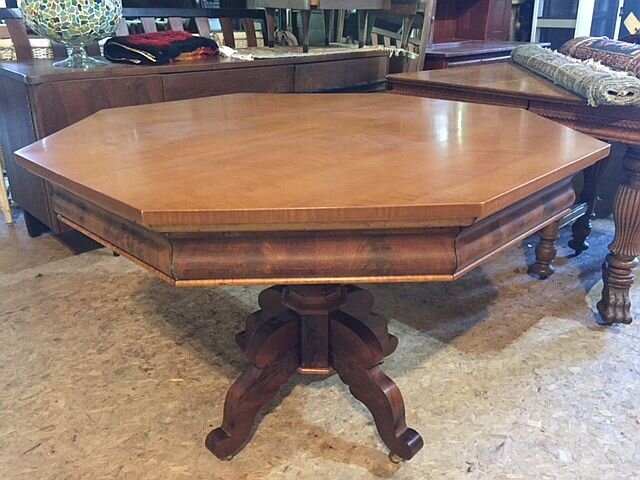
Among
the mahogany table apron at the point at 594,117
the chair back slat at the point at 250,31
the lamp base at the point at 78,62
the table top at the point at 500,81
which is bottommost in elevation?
the mahogany table apron at the point at 594,117

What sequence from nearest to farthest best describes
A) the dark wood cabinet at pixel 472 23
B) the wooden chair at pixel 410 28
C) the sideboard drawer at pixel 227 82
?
the sideboard drawer at pixel 227 82 < the wooden chair at pixel 410 28 < the dark wood cabinet at pixel 472 23

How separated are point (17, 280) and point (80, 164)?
112 centimetres

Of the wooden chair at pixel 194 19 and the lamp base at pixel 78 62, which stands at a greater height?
the wooden chair at pixel 194 19

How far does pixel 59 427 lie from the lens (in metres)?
1.24

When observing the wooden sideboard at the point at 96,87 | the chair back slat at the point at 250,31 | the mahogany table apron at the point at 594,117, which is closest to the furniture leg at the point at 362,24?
the wooden sideboard at the point at 96,87

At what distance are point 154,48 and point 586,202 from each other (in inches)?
61.2

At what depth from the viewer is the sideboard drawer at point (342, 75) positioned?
235 centimetres

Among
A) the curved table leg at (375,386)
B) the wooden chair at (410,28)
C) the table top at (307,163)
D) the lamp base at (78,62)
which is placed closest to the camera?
the table top at (307,163)

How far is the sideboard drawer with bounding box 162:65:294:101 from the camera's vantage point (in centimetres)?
203

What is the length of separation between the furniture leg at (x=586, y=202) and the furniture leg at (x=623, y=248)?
0.43 metres

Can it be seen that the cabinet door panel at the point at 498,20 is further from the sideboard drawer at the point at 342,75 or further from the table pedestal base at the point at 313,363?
the table pedestal base at the point at 313,363

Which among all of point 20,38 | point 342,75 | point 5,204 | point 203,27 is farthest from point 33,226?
point 342,75

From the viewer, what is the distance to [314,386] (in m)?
1.38

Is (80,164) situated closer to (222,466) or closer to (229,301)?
(222,466)
